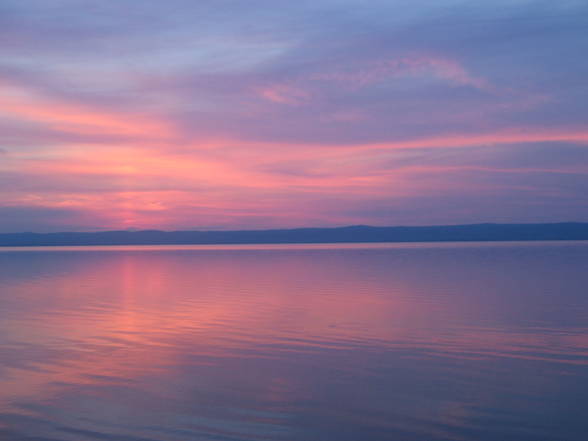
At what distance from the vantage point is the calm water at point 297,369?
25.6ft

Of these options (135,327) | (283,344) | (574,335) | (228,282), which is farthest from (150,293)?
(574,335)

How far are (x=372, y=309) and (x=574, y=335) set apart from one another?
6258 millimetres

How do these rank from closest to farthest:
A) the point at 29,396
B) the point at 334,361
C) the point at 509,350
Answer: the point at 29,396, the point at 334,361, the point at 509,350

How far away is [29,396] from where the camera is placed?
922 cm

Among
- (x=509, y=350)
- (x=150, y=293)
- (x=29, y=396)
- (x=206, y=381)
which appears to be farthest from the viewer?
(x=150, y=293)

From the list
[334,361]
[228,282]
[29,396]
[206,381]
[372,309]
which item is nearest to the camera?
[29,396]

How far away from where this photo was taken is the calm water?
7.81m

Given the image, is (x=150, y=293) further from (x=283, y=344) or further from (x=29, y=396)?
(x=29, y=396)

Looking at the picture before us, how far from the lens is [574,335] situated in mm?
13695

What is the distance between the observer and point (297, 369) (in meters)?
A: 10.9

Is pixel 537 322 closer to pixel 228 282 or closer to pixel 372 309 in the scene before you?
pixel 372 309

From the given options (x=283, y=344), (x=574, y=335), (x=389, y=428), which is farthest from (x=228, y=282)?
(x=389, y=428)

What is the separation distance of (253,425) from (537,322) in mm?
10313

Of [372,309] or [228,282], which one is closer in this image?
[372,309]
